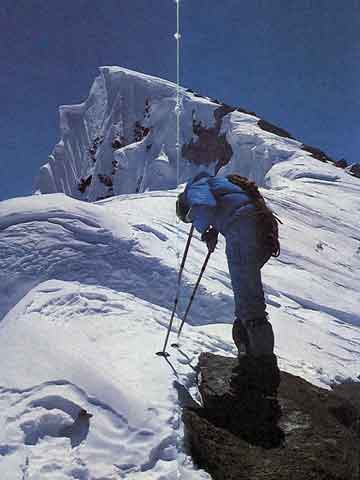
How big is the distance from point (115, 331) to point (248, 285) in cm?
133

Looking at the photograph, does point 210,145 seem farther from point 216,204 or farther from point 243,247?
point 243,247

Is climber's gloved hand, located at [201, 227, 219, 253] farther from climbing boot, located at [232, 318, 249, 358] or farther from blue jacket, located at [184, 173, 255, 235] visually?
climbing boot, located at [232, 318, 249, 358]

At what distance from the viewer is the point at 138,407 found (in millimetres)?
2959

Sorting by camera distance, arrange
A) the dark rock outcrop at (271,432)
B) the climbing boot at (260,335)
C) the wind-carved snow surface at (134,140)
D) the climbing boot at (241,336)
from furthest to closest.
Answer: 1. the wind-carved snow surface at (134,140)
2. the climbing boot at (241,336)
3. the climbing boot at (260,335)
4. the dark rock outcrop at (271,432)

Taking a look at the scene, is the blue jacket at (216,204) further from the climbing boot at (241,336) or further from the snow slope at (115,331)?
the snow slope at (115,331)

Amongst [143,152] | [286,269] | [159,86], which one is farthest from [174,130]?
[286,269]

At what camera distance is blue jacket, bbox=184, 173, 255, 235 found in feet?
13.2

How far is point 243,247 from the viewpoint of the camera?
3918 mm

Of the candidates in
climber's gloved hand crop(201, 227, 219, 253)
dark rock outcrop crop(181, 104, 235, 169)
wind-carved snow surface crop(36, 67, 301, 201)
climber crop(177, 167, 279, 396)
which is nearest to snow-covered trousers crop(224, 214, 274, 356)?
climber crop(177, 167, 279, 396)

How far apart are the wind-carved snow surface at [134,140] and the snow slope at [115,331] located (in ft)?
63.0

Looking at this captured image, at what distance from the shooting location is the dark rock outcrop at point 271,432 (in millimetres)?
2539

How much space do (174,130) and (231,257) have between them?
131 ft

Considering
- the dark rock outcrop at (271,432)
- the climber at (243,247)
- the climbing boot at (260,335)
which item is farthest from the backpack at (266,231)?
the dark rock outcrop at (271,432)

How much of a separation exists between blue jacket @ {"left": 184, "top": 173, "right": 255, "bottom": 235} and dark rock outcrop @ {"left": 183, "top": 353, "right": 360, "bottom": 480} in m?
1.38
